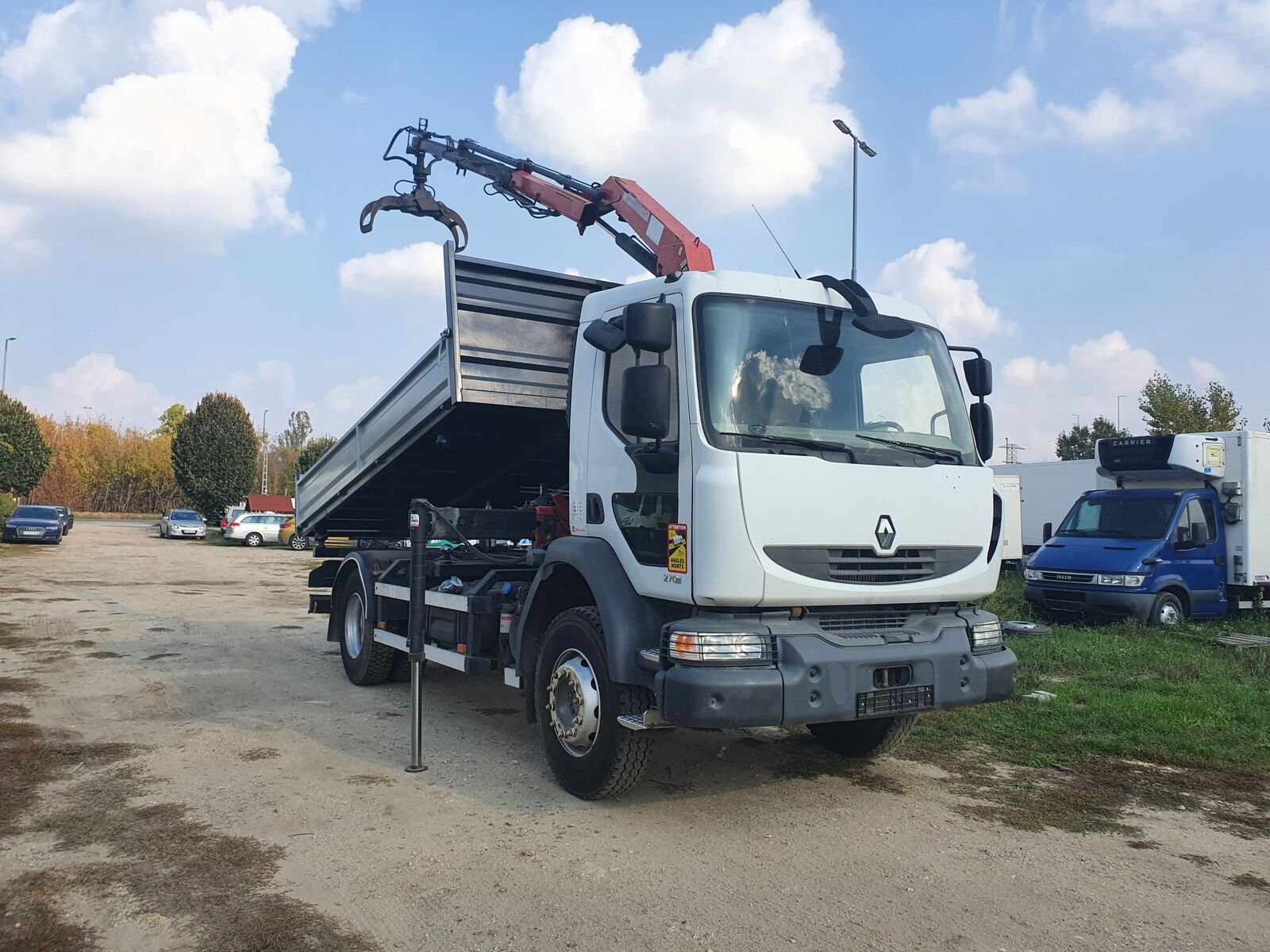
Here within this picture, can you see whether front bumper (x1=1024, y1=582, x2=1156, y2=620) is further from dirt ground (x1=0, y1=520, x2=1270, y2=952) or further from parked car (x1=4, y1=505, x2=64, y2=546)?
parked car (x1=4, y1=505, x2=64, y2=546)

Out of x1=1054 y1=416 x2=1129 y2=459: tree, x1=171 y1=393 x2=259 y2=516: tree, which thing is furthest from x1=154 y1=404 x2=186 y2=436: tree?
x1=1054 y1=416 x2=1129 y2=459: tree

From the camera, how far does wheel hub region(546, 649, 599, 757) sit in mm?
5160

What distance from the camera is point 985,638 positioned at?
528 cm

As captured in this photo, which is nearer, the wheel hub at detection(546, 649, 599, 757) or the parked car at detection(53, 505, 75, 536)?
the wheel hub at detection(546, 649, 599, 757)

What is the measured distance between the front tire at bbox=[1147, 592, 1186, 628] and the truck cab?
0.03 feet

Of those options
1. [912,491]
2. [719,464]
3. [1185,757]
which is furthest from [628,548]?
[1185,757]

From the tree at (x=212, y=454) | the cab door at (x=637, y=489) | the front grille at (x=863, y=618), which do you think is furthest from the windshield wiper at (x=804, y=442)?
the tree at (x=212, y=454)

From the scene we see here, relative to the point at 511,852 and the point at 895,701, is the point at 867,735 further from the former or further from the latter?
the point at 511,852

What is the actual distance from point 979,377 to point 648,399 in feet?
7.60

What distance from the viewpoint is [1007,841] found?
471cm

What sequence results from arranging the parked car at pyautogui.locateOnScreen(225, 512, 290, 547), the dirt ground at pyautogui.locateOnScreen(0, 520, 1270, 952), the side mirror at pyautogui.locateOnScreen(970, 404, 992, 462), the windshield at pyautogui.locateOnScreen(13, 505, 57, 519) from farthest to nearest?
1. the parked car at pyautogui.locateOnScreen(225, 512, 290, 547)
2. the windshield at pyautogui.locateOnScreen(13, 505, 57, 519)
3. the side mirror at pyautogui.locateOnScreen(970, 404, 992, 462)
4. the dirt ground at pyautogui.locateOnScreen(0, 520, 1270, 952)

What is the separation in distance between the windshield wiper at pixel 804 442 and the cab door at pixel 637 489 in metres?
0.32

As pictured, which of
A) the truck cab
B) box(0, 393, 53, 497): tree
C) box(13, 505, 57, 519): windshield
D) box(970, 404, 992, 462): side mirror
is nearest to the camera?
box(970, 404, 992, 462): side mirror

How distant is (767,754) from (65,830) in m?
3.99
